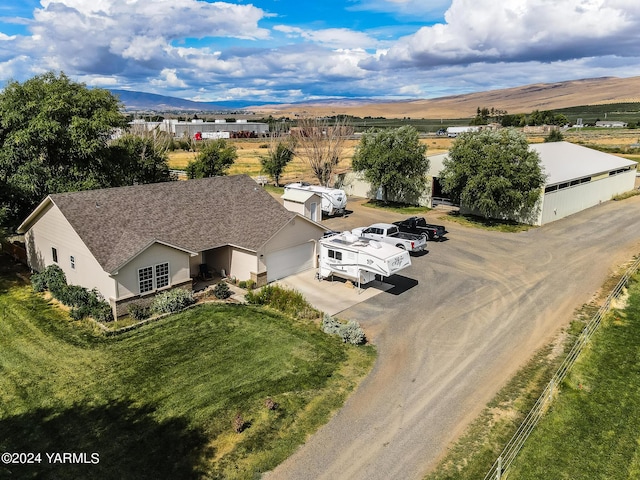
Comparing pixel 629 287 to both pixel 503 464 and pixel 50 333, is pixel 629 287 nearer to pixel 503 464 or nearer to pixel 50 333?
pixel 503 464

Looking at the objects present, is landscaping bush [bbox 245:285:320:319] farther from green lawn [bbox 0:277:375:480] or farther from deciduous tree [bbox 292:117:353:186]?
deciduous tree [bbox 292:117:353:186]

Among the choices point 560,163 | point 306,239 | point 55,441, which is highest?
point 560,163

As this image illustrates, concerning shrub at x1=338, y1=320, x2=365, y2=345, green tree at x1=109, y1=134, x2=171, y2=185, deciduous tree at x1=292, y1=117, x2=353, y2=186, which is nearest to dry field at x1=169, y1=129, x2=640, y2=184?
deciduous tree at x1=292, y1=117, x2=353, y2=186

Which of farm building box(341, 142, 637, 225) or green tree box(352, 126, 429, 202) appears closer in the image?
farm building box(341, 142, 637, 225)

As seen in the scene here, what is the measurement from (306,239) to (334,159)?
1057 inches

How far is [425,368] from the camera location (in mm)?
16125

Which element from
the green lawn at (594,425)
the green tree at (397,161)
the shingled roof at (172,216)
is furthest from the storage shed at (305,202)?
the green lawn at (594,425)

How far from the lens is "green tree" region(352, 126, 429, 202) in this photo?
1660 inches

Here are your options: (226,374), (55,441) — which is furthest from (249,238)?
(55,441)

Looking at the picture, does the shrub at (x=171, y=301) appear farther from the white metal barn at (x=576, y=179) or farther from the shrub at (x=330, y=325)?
the white metal barn at (x=576, y=179)

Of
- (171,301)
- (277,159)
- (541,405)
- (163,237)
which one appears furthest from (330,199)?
(541,405)

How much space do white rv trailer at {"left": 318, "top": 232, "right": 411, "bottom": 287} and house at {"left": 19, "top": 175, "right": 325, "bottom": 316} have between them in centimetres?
215

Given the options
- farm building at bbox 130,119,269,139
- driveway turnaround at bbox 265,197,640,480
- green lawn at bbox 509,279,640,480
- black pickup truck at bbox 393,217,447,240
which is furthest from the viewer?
farm building at bbox 130,119,269,139

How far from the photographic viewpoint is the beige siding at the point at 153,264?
19797mm
